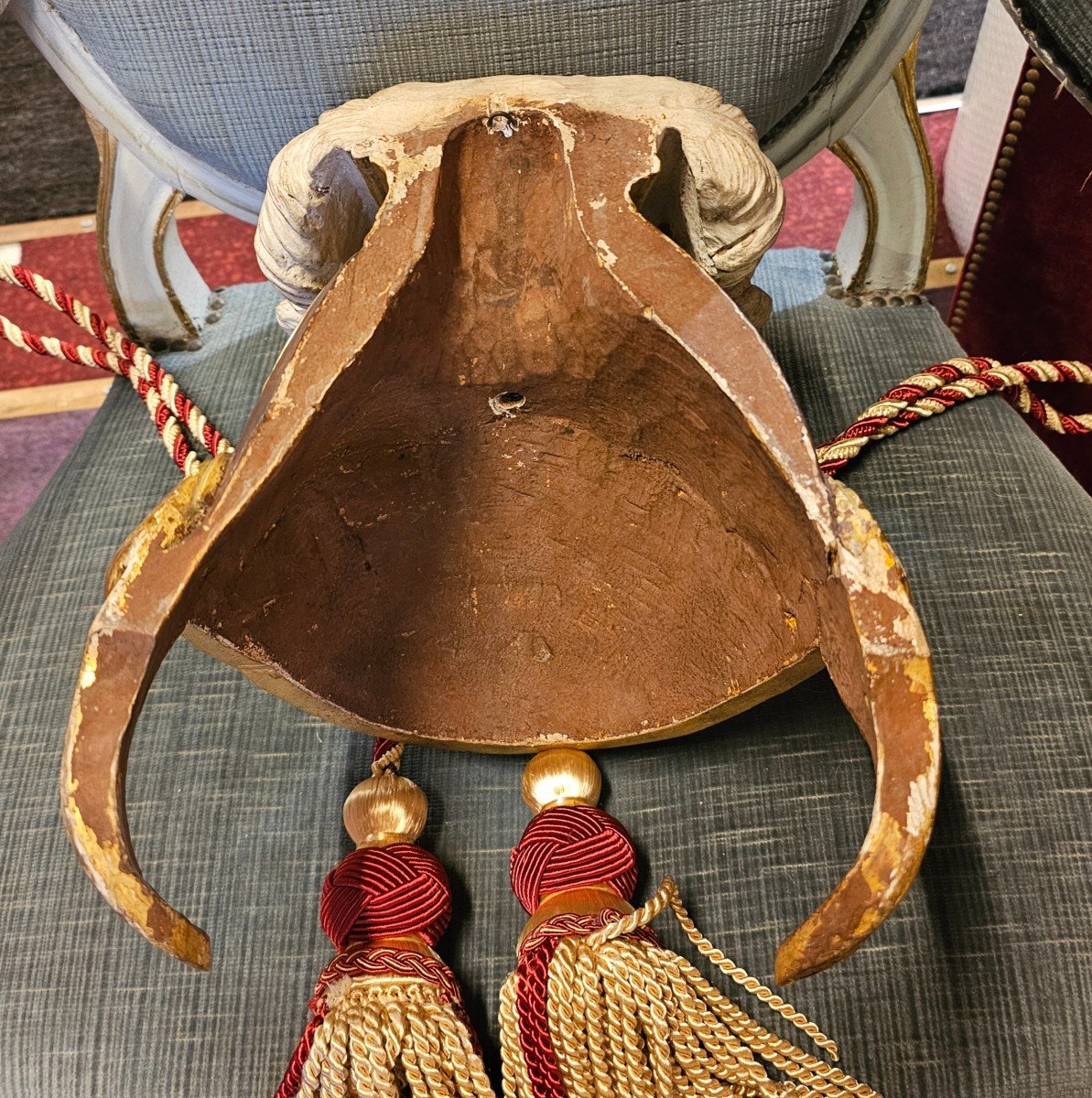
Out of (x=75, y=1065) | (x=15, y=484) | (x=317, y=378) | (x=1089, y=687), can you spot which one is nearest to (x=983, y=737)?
(x=1089, y=687)

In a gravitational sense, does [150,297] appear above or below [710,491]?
below

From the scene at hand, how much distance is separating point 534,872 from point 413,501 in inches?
8.3

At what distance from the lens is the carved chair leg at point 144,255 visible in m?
0.81

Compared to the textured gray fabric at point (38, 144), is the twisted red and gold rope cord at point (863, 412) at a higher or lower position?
higher

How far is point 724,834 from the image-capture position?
635 mm

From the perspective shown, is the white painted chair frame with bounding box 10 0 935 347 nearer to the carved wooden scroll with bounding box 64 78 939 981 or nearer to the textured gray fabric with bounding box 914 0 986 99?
the carved wooden scroll with bounding box 64 78 939 981

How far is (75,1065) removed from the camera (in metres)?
0.60

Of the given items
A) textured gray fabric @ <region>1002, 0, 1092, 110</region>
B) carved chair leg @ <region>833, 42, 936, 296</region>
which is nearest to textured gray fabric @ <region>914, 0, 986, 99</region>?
carved chair leg @ <region>833, 42, 936, 296</region>

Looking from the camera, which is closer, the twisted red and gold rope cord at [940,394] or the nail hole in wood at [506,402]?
the nail hole in wood at [506,402]

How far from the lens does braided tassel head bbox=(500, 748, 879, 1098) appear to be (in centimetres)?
55

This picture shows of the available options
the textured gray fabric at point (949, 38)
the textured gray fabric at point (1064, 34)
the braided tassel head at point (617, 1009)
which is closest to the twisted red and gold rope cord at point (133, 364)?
the braided tassel head at point (617, 1009)

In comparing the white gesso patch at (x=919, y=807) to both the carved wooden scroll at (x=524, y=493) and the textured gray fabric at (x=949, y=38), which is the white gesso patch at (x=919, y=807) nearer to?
the carved wooden scroll at (x=524, y=493)

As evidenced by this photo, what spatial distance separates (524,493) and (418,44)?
259 millimetres

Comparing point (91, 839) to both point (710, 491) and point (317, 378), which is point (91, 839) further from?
point (710, 491)
